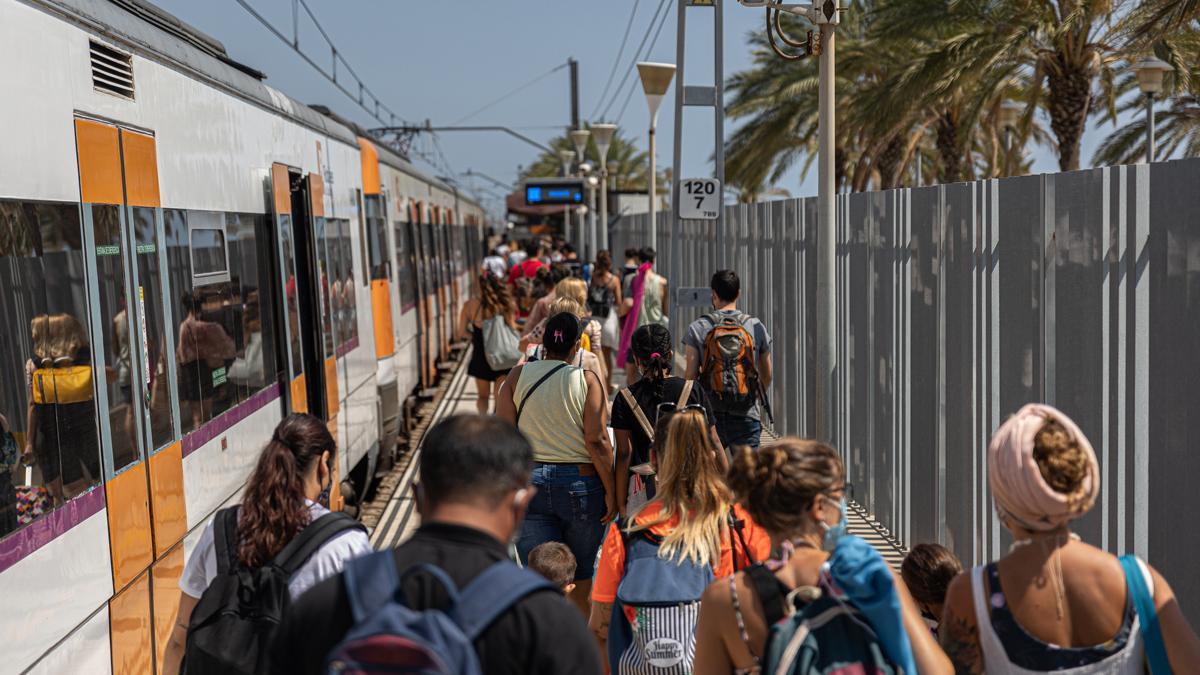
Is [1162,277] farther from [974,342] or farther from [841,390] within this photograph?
[841,390]

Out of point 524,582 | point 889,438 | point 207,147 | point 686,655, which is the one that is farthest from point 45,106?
point 889,438

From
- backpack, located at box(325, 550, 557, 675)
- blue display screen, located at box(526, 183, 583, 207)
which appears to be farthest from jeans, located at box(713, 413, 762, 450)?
blue display screen, located at box(526, 183, 583, 207)

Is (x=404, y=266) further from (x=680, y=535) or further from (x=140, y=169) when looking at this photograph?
(x=680, y=535)

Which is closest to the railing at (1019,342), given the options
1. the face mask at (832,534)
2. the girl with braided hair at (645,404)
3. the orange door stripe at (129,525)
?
the girl with braided hair at (645,404)

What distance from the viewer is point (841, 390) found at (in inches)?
398

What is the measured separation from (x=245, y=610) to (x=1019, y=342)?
12.7ft

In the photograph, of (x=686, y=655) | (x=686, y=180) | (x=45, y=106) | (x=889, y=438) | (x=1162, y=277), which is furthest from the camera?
(x=686, y=180)

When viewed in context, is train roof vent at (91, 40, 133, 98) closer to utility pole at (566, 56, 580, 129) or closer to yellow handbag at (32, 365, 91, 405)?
yellow handbag at (32, 365, 91, 405)

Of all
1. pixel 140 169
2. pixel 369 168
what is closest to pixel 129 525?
pixel 140 169

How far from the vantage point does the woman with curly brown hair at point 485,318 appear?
38.4 feet

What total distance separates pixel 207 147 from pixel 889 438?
4.38m

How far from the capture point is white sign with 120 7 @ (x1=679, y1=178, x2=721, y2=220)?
11602mm

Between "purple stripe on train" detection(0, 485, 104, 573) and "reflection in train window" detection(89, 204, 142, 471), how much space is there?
0.30 metres

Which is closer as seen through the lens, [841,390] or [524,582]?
[524,582]
